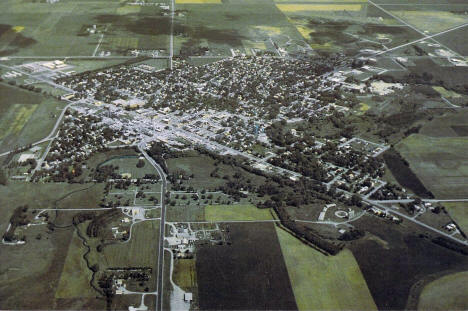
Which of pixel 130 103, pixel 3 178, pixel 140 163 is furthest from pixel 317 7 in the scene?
pixel 3 178

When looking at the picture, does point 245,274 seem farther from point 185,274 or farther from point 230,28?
point 230,28

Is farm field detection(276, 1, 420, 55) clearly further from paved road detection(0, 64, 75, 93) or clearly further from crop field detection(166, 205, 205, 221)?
crop field detection(166, 205, 205, 221)

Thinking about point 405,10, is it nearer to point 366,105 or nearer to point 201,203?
point 366,105

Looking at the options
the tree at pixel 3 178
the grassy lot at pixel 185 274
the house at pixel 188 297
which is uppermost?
the tree at pixel 3 178

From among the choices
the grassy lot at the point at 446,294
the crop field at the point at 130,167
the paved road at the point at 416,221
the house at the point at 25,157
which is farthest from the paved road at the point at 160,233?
the paved road at the point at 416,221

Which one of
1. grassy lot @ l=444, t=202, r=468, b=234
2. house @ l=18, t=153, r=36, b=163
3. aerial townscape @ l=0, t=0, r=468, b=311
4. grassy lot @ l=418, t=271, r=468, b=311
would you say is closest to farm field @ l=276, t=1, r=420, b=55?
aerial townscape @ l=0, t=0, r=468, b=311

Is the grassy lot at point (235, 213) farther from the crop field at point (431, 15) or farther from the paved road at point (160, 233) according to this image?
the crop field at point (431, 15)
